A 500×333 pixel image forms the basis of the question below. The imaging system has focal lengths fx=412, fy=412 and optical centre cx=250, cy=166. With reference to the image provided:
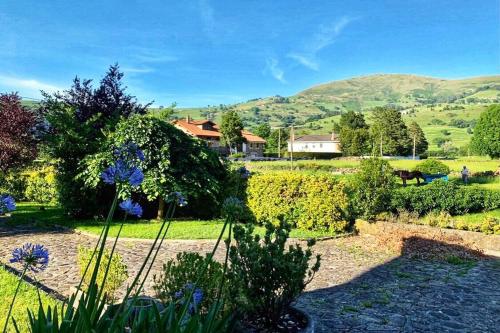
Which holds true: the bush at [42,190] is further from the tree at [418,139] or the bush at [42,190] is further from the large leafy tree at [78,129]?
the tree at [418,139]

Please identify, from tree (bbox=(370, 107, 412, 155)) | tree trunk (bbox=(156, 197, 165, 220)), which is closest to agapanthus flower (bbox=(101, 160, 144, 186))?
tree trunk (bbox=(156, 197, 165, 220))

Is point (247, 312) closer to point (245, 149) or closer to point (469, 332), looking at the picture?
point (469, 332)

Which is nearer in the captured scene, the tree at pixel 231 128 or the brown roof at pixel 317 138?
the tree at pixel 231 128

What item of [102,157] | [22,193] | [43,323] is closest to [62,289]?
[43,323]

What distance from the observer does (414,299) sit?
6.77 metres

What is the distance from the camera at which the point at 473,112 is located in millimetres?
150125

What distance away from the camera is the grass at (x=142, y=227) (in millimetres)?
11891

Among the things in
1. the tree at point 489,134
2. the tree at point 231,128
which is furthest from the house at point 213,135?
the tree at point 489,134

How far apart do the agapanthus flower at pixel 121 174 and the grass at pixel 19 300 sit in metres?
4.06

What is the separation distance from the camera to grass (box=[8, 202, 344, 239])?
11891 millimetres

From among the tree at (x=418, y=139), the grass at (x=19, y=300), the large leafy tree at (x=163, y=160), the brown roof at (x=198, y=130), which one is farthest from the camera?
the tree at (x=418, y=139)

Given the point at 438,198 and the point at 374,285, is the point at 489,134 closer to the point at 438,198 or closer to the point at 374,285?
the point at 438,198

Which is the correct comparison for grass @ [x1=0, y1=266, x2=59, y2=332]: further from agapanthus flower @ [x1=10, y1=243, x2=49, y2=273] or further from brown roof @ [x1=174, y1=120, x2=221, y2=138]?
brown roof @ [x1=174, y1=120, x2=221, y2=138]

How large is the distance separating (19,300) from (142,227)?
7106mm
